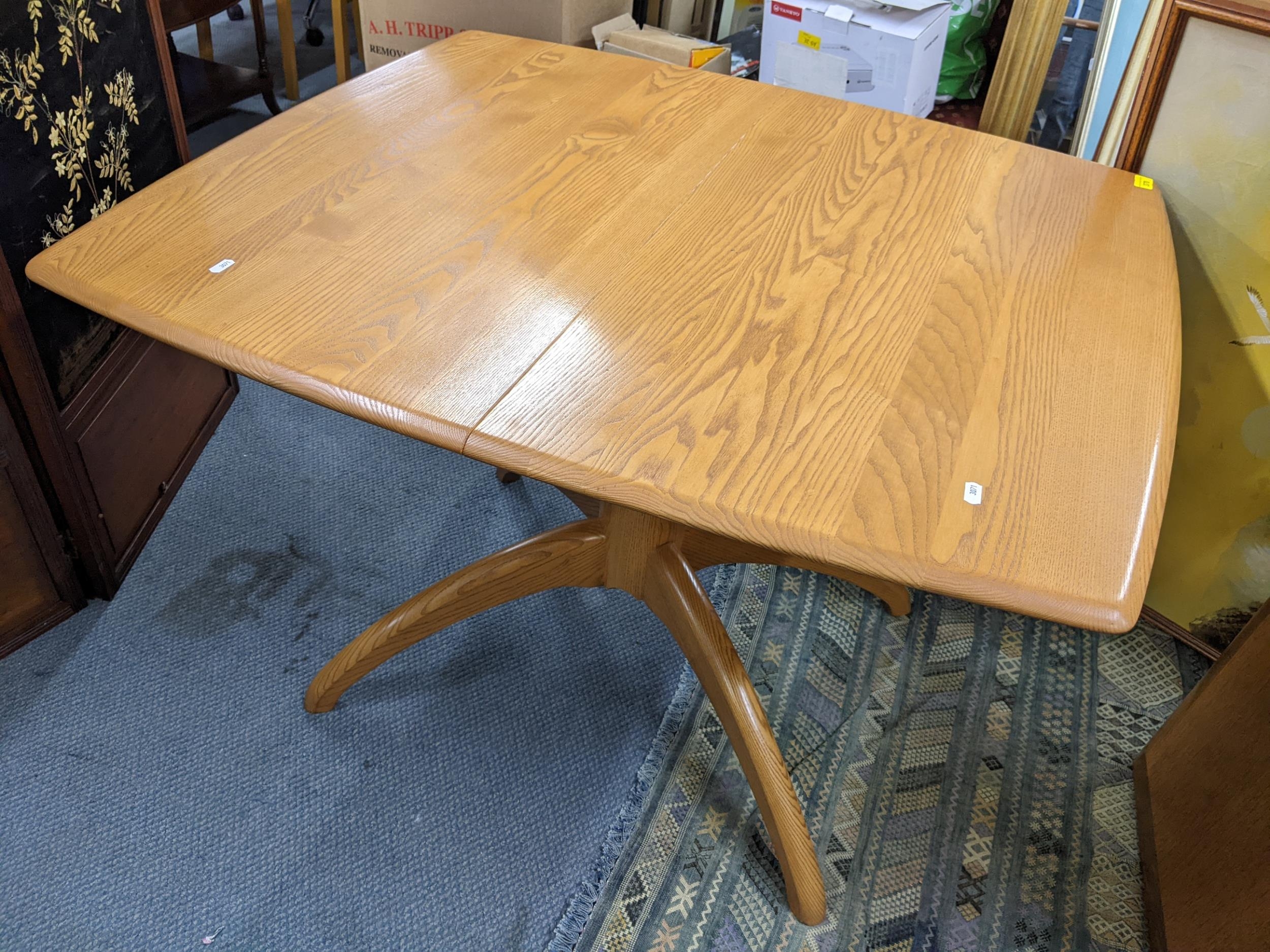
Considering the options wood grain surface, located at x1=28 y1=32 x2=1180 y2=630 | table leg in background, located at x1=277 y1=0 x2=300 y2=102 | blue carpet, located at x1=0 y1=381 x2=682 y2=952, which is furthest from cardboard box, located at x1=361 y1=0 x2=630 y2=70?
blue carpet, located at x1=0 y1=381 x2=682 y2=952

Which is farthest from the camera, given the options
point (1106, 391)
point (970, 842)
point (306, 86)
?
point (306, 86)

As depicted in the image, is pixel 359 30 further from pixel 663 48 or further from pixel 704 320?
pixel 704 320

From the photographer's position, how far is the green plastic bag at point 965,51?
6.98 ft

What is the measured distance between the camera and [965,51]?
2201 millimetres

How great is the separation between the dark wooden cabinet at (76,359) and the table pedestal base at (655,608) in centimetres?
46

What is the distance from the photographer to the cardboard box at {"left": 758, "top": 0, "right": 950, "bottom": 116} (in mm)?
1954

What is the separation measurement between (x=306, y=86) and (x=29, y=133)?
198 cm

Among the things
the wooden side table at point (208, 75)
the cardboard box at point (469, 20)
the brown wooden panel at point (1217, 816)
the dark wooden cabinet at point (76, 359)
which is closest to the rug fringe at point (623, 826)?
the brown wooden panel at point (1217, 816)

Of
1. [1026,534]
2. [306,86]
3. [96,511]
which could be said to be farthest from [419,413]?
[306,86]

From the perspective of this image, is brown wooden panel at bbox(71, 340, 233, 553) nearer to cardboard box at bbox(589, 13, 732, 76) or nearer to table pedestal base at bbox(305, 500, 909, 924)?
table pedestal base at bbox(305, 500, 909, 924)

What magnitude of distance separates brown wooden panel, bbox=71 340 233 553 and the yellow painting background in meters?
1.49

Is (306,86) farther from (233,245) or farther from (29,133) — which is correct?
(233,245)

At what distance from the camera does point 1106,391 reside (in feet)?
2.93

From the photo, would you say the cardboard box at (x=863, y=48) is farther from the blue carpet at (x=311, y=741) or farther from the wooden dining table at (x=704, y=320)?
the blue carpet at (x=311, y=741)
